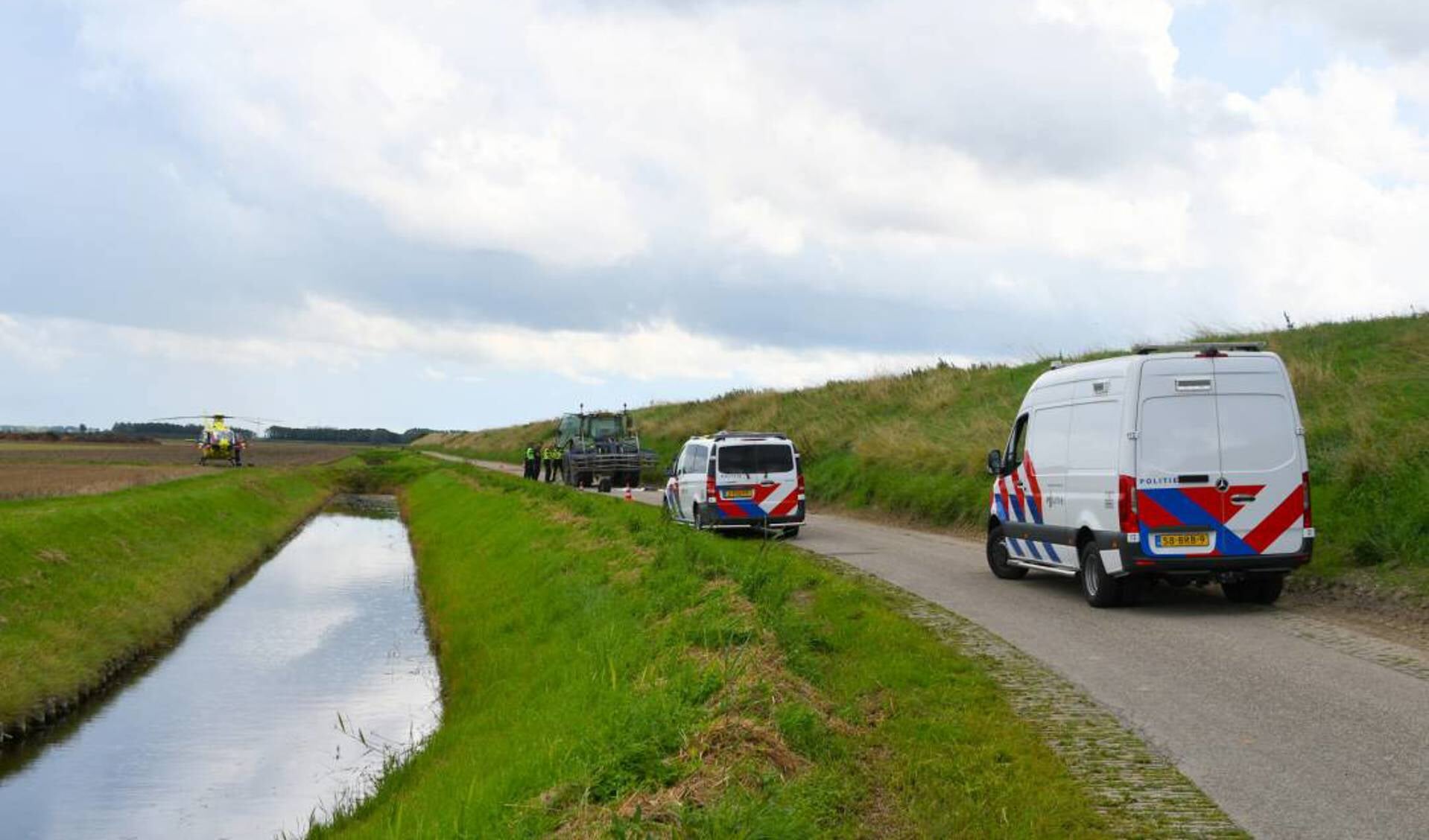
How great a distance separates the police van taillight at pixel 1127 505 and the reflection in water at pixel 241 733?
8.00m

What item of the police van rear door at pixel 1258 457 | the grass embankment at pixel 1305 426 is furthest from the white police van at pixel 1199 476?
the grass embankment at pixel 1305 426

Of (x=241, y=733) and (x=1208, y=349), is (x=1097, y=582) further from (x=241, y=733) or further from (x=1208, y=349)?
(x=241, y=733)

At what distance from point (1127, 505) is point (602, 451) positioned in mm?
34816

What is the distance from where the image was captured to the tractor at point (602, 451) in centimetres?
4538

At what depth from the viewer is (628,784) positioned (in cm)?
648

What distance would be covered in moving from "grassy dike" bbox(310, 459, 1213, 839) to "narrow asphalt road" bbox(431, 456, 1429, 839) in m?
0.83

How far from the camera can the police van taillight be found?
1266 cm

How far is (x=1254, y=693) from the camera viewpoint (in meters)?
8.86

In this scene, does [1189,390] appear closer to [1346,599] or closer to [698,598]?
[1346,599]

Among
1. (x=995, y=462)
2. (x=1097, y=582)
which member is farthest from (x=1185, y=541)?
(x=995, y=462)

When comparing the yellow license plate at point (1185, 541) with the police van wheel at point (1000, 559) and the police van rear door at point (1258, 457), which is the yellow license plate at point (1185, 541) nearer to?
the police van rear door at point (1258, 457)

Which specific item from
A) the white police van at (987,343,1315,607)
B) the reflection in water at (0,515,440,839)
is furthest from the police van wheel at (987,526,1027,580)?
the reflection in water at (0,515,440,839)

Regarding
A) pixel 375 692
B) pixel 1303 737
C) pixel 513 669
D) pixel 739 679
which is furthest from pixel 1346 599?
pixel 375 692

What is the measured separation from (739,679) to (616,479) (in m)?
38.0
